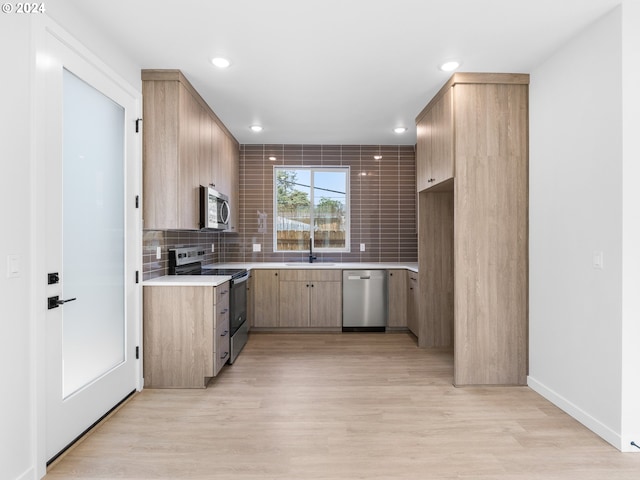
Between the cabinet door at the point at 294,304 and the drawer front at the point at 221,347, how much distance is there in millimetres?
1284

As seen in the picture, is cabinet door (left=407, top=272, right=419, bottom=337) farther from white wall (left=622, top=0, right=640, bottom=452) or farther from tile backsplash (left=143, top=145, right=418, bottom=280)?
white wall (left=622, top=0, right=640, bottom=452)

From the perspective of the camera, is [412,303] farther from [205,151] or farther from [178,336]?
[205,151]

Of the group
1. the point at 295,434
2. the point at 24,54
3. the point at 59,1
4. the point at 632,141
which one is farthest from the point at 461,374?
the point at 59,1

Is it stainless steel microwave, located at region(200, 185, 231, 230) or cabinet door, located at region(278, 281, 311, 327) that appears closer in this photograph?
stainless steel microwave, located at region(200, 185, 231, 230)

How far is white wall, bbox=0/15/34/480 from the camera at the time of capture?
158 centimetres

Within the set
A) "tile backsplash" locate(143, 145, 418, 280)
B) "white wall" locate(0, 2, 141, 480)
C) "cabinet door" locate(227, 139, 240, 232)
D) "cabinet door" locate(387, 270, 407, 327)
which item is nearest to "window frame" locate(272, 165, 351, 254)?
"tile backsplash" locate(143, 145, 418, 280)

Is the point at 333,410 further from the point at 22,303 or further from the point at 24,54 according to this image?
the point at 24,54

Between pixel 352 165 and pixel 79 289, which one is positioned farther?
pixel 352 165

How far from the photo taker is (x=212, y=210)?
3.50 m

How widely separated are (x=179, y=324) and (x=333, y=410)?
1384mm

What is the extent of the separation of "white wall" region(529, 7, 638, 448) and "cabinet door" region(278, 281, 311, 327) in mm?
2543

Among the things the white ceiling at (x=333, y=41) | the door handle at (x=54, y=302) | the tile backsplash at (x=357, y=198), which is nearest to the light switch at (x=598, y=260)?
the white ceiling at (x=333, y=41)

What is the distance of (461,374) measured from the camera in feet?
9.57

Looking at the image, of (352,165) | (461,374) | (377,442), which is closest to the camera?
(377,442)
